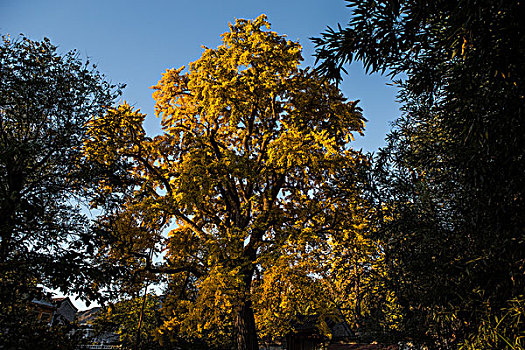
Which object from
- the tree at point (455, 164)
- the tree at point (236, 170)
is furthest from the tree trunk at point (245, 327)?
the tree at point (455, 164)

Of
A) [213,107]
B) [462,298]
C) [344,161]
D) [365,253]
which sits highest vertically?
[213,107]

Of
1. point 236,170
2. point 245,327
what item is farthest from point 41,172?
point 245,327

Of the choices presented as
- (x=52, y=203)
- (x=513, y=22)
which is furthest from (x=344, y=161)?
(x=52, y=203)

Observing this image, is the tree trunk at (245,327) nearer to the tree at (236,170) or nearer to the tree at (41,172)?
the tree at (236,170)

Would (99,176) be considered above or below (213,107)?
below

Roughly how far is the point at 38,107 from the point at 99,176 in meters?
1.82

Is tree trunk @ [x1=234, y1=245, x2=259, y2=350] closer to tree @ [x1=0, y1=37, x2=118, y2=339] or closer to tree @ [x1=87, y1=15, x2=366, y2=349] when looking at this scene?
tree @ [x1=87, y1=15, x2=366, y2=349]

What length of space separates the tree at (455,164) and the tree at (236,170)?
1.89 m

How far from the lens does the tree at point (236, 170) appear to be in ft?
32.0

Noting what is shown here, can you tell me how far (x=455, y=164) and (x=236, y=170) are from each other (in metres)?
6.07

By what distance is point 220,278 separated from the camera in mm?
9078

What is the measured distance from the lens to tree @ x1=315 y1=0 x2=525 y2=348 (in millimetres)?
4547

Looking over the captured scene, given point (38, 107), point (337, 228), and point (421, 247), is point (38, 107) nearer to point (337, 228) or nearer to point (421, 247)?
point (421, 247)

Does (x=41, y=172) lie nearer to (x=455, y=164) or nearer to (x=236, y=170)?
(x=236, y=170)
